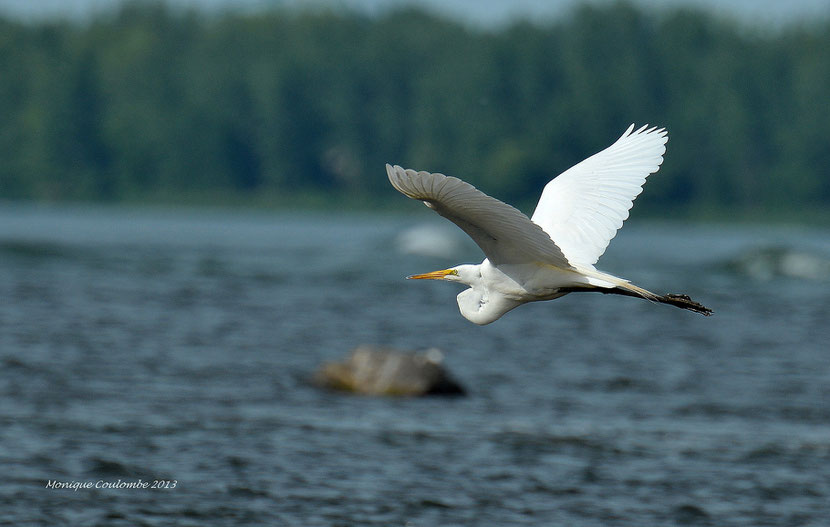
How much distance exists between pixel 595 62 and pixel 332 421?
87.7m

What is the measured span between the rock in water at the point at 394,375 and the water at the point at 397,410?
34 centimetres

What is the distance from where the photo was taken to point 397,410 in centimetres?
2091

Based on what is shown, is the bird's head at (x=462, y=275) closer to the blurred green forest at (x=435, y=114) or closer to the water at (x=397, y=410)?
the water at (x=397, y=410)

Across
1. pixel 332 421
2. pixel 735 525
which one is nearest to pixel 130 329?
pixel 332 421

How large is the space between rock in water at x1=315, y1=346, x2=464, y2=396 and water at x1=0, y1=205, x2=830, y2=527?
0.34 meters

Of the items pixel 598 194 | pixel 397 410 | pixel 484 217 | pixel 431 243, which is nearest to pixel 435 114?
pixel 431 243

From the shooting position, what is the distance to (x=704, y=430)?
67.2ft

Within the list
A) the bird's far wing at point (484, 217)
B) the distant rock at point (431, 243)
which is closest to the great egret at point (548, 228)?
the bird's far wing at point (484, 217)

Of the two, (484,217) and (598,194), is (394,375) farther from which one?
(484,217)

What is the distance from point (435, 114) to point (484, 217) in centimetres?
9556

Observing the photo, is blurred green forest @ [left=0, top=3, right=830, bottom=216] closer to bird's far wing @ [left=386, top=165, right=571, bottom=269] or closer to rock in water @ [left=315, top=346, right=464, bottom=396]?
rock in water @ [left=315, top=346, right=464, bottom=396]

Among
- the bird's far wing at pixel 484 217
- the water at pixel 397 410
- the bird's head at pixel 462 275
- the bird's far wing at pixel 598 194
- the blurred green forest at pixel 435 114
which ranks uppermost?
the blurred green forest at pixel 435 114

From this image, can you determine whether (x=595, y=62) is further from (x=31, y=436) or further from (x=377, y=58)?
(x=31, y=436)

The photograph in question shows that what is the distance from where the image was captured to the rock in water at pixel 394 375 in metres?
21.9
